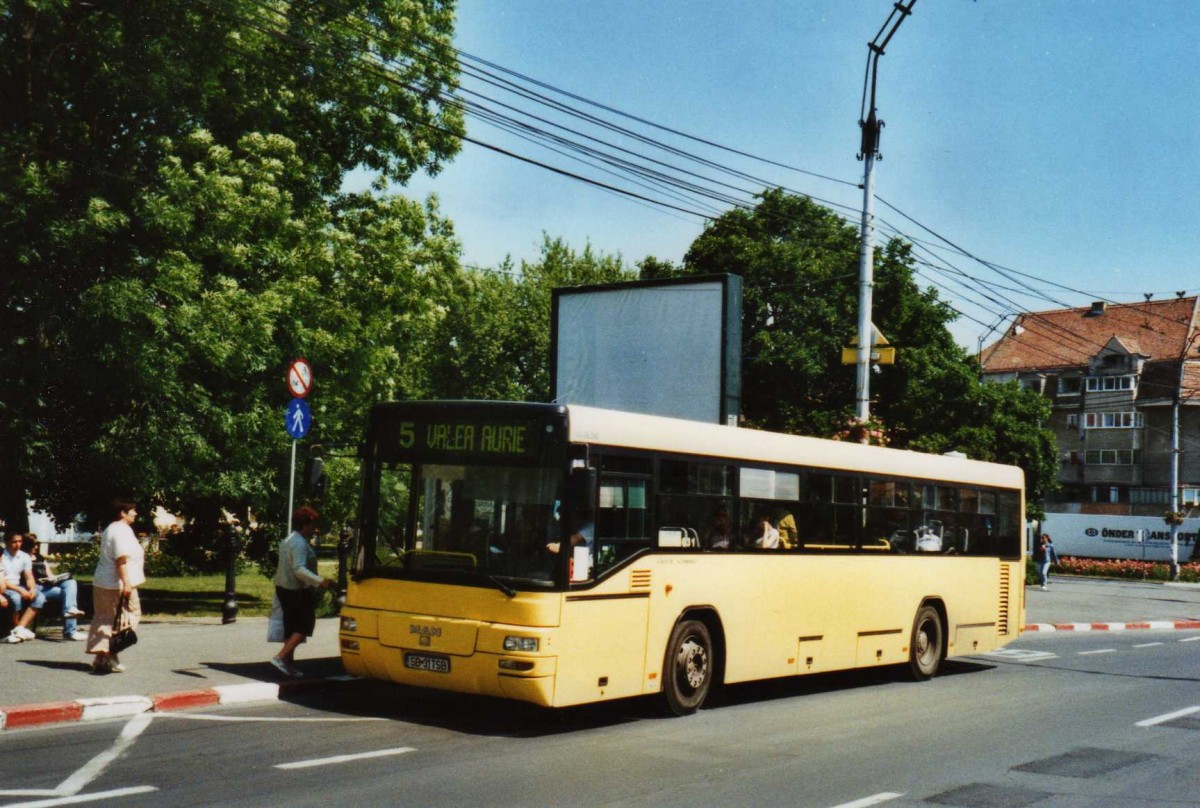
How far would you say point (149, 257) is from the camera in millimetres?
18250

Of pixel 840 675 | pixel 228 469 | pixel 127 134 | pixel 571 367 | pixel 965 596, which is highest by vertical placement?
pixel 127 134

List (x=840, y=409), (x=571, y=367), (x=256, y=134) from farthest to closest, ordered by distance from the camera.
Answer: (x=840, y=409), (x=571, y=367), (x=256, y=134)

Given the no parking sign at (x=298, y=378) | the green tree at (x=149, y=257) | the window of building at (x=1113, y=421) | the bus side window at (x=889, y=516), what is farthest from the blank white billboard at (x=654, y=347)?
the window of building at (x=1113, y=421)

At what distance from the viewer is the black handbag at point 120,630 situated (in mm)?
11672

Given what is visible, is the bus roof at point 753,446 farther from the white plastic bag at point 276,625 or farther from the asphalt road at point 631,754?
the white plastic bag at point 276,625

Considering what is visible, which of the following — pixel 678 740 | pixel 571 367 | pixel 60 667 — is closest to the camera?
pixel 678 740

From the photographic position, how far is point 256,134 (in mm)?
21250

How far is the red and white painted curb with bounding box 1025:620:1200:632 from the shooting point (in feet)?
82.9

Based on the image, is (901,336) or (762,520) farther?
(901,336)

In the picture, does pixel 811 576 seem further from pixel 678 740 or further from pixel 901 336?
pixel 901 336

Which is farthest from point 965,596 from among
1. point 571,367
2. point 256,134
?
point 256,134

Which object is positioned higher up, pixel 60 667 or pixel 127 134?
pixel 127 134

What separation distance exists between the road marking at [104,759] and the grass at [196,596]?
357 inches

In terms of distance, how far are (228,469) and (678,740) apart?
11.1m
